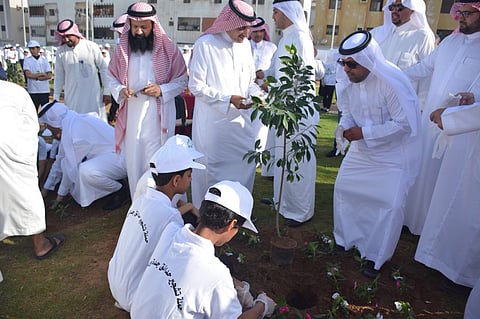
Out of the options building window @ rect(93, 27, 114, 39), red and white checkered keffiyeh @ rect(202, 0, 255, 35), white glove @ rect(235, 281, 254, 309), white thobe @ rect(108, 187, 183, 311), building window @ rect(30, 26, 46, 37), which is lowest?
building window @ rect(30, 26, 46, 37)

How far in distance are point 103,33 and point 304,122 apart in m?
39.8

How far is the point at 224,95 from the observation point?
3285 mm

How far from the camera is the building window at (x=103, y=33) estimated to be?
3800cm

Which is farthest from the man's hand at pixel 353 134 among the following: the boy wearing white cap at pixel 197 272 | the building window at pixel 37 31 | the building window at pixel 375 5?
the building window at pixel 37 31

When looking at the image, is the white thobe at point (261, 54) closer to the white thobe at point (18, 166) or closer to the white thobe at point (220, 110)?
the white thobe at point (220, 110)

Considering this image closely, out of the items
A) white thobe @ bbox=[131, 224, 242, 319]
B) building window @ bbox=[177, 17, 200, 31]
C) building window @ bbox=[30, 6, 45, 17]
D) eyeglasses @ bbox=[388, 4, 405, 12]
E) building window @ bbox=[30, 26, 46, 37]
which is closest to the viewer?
white thobe @ bbox=[131, 224, 242, 319]

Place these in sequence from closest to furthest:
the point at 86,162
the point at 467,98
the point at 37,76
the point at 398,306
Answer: the point at 398,306 → the point at 467,98 → the point at 86,162 → the point at 37,76

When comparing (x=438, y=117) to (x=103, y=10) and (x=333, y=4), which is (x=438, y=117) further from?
(x=103, y=10)

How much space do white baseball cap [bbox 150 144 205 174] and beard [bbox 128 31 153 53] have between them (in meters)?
1.63

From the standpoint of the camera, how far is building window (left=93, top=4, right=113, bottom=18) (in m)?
37.9

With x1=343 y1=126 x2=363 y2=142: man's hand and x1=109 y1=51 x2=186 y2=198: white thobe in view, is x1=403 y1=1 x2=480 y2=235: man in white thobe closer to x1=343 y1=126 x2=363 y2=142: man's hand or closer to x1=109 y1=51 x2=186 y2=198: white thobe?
x1=343 y1=126 x2=363 y2=142: man's hand

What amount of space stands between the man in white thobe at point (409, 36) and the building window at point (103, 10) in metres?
39.2

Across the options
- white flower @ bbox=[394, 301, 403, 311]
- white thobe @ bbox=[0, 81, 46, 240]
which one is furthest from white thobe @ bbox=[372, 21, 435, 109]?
white thobe @ bbox=[0, 81, 46, 240]

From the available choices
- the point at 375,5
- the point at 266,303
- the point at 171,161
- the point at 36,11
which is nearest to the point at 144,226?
the point at 171,161
